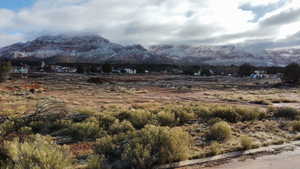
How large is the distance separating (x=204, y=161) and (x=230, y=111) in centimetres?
753

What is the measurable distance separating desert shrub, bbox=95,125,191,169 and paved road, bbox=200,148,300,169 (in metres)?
1.31

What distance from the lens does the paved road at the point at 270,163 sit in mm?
6193

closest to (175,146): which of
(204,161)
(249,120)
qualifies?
(204,161)

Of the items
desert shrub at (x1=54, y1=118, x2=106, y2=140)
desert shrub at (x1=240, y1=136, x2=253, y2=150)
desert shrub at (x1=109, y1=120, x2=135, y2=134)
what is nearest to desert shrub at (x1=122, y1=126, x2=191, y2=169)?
desert shrub at (x1=240, y1=136, x2=253, y2=150)

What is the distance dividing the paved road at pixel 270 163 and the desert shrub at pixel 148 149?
1309 millimetres

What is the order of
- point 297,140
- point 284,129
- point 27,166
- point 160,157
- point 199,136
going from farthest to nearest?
point 284,129, point 199,136, point 297,140, point 160,157, point 27,166

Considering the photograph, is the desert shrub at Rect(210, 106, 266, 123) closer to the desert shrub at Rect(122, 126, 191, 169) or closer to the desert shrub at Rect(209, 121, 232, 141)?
the desert shrub at Rect(209, 121, 232, 141)

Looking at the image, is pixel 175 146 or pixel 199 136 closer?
pixel 175 146

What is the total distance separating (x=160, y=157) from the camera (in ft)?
20.7

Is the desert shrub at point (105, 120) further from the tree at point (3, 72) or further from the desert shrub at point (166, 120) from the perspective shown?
the tree at point (3, 72)

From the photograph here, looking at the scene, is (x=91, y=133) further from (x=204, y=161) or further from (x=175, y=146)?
(x=204, y=161)

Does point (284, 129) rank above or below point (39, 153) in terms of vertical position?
below

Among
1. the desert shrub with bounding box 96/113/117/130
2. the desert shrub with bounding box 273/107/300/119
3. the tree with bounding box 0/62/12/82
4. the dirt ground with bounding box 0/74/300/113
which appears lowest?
the dirt ground with bounding box 0/74/300/113

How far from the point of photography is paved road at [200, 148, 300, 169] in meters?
6.19
